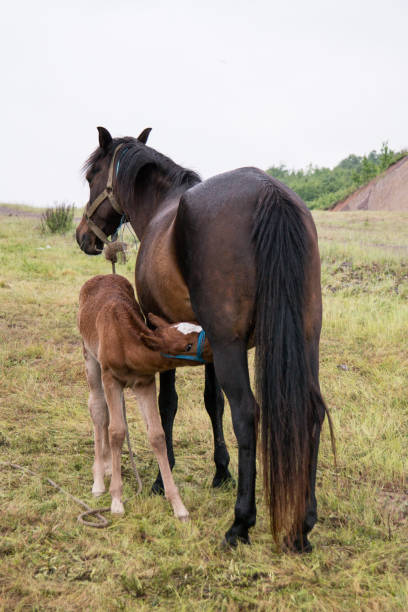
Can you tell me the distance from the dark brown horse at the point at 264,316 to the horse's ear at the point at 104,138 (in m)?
1.67

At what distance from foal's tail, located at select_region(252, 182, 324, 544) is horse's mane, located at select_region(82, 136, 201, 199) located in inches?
56.9

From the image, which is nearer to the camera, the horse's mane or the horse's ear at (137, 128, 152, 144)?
the horse's mane

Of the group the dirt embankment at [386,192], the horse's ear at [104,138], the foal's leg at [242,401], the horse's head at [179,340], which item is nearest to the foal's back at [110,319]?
the horse's head at [179,340]

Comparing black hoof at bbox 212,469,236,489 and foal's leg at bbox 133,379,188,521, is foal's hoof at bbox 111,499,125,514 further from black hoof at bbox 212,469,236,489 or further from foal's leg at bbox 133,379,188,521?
black hoof at bbox 212,469,236,489

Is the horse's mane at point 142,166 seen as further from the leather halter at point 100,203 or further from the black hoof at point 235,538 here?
the black hoof at point 235,538

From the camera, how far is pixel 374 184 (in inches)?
1233

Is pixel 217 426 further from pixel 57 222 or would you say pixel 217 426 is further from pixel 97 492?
pixel 57 222

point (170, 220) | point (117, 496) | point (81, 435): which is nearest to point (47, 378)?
point (81, 435)

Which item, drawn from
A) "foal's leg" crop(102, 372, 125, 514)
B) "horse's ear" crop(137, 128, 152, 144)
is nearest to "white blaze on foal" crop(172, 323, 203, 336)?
"foal's leg" crop(102, 372, 125, 514)

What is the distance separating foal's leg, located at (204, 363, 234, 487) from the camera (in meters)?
3.92

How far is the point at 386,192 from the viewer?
2956cm

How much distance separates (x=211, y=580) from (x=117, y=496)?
1.01 metres

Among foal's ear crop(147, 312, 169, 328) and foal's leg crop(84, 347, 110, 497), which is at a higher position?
foal's ear crop(147, 312, 169, 328)

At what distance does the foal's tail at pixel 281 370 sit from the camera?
9.05 ft
